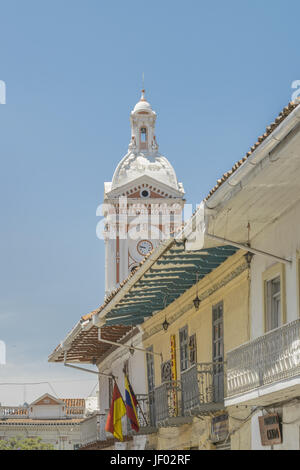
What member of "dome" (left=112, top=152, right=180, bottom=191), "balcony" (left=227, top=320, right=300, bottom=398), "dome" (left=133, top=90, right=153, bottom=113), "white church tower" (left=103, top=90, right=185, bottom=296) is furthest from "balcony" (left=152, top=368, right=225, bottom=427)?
"dome" (left=133, top=90, right=153, bottom=113)

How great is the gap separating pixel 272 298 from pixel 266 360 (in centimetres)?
205

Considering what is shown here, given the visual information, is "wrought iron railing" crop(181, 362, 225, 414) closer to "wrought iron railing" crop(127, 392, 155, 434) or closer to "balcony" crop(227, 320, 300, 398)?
"balcony" crop(227, 320, 300, 398)

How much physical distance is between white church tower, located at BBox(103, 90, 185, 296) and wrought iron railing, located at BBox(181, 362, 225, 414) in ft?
160

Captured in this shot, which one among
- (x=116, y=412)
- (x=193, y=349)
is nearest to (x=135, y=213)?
(x=116, y=412)

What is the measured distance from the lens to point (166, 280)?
65.9ft

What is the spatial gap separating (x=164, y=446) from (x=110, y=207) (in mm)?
45643

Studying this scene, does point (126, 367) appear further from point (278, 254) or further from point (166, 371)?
point (278, 254)

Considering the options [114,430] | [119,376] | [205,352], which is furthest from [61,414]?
[205,352]

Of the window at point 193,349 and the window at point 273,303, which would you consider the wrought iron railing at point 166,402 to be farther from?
the window at point 273,303

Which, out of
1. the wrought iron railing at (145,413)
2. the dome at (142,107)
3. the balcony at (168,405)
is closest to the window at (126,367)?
the wrought iron railing at (145,413)

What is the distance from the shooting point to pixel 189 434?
68.6ft

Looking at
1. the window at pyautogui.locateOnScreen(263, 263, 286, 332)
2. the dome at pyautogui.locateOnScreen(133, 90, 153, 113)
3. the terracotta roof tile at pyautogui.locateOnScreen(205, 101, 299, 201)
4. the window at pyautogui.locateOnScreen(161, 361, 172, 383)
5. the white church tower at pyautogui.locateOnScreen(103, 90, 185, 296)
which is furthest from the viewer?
the dome at pyautogui.locateOnScreen(133, 90, 153, 113)

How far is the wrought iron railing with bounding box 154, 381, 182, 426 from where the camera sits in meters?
21.2
